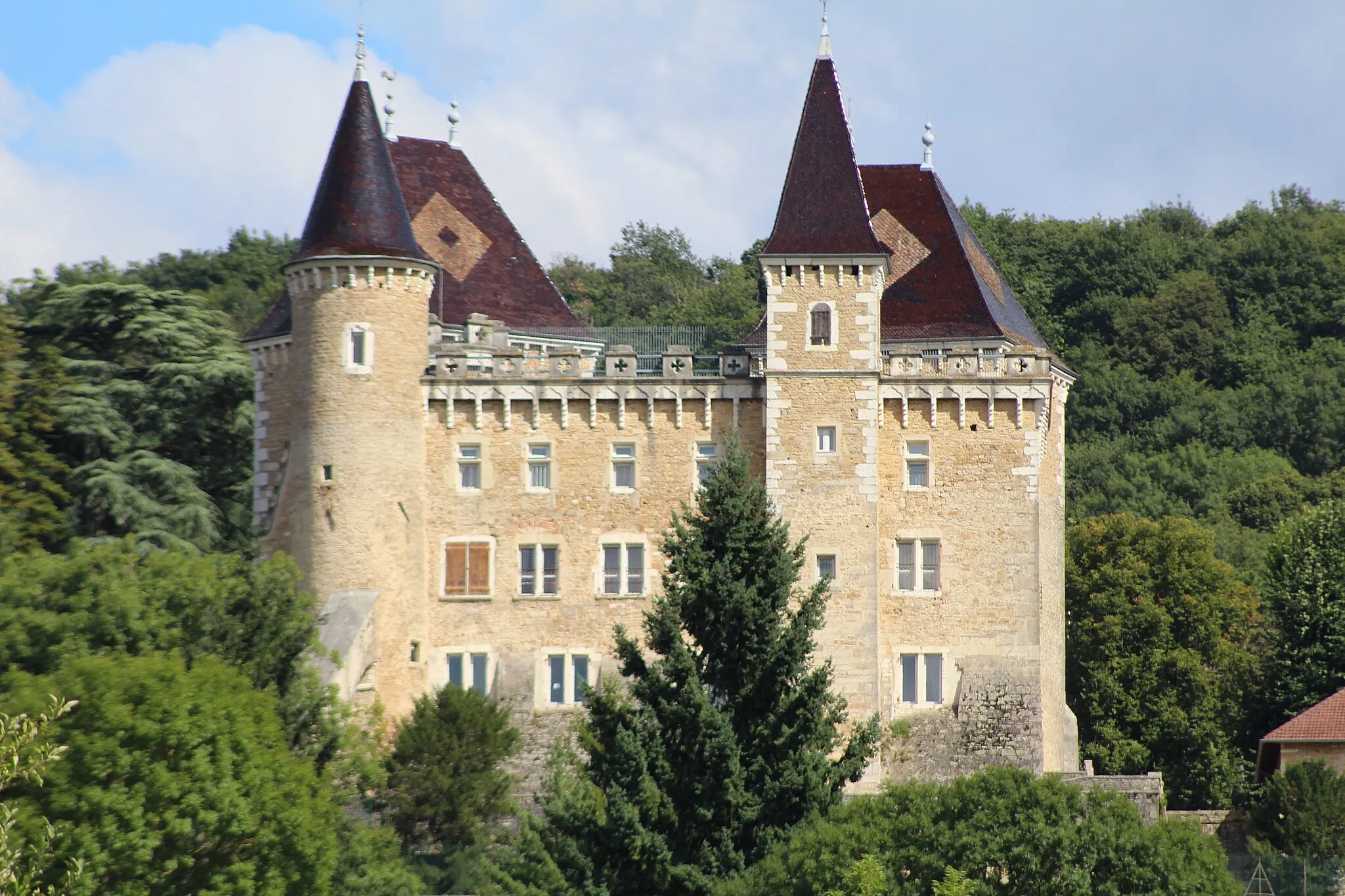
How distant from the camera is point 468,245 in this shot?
56281 millimetres

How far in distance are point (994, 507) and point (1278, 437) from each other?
136 ft

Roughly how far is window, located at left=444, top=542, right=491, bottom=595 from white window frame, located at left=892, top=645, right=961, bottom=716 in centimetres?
920

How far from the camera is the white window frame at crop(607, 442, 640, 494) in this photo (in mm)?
51219

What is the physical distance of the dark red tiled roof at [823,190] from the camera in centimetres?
5022

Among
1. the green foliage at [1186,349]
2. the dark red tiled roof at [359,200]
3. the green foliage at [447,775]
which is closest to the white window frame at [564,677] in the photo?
the green foliage at [447,775]

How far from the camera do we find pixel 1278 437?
290ft

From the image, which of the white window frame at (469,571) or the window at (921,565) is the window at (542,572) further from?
the window at (921,565)

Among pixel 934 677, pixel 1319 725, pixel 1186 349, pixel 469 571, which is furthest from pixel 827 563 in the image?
pixel 1186 349

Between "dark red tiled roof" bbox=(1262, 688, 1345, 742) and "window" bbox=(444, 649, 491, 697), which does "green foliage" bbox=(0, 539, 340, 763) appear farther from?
"dark red tiled roof" bbox=(1262, 688, 1345, 742)

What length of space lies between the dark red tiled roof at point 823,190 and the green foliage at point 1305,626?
17470 millimetres

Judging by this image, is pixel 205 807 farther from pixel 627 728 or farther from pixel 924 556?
pixel 924 556

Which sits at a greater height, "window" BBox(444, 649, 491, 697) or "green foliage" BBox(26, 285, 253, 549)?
"green foliage" BBox(26, 285, 253, 549)

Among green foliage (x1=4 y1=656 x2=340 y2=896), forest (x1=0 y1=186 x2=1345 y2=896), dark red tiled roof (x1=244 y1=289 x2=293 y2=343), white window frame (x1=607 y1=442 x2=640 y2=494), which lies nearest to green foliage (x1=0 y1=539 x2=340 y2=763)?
forest (x1=0 y1=186 x2=1345 y2=896)

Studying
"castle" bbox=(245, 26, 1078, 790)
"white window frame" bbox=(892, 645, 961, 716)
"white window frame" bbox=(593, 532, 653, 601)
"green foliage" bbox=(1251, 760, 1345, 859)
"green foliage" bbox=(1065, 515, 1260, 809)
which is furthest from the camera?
"green foliage" bbox=(1065, 515, 1260, 809)
